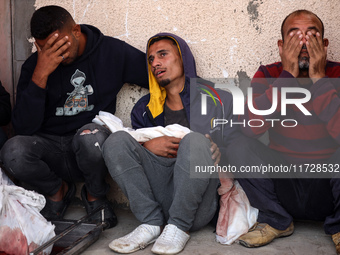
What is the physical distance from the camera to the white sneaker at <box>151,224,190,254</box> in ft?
7.27

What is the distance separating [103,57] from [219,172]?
120 centimetres

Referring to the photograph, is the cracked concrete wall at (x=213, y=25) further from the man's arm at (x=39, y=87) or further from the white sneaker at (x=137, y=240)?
the white sneaker at (x=137, y=240)

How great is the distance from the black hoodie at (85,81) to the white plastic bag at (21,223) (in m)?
0.70

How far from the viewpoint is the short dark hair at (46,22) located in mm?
2740

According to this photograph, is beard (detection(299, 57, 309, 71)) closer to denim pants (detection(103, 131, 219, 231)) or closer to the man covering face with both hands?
the man covering face with both hands

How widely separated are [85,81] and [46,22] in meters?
0.48

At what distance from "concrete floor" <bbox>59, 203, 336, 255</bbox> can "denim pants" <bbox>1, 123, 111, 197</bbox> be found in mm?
417

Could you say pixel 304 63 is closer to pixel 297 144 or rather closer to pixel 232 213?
pixel 297 144

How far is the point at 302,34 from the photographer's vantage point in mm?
2527

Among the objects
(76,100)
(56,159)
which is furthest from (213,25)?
(56,159)

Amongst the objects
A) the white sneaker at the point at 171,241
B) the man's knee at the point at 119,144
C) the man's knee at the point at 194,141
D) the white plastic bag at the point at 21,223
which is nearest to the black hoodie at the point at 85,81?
the man's knee at the point at 119,144

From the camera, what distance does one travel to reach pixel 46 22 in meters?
2.74

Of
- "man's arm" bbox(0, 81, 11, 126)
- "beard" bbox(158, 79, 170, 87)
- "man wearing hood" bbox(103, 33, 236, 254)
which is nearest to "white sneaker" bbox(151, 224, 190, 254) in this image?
"man wearing hood" bbox(103, 33, 236, 254)

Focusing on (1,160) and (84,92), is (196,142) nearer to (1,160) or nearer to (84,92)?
(84,92)
